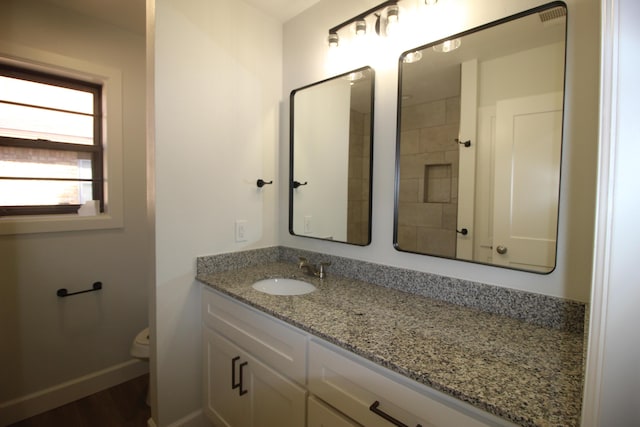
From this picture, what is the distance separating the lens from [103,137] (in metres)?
2.04

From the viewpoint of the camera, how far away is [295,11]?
5.84ft

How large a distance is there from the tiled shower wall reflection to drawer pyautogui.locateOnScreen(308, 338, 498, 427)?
62cm

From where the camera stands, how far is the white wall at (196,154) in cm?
143

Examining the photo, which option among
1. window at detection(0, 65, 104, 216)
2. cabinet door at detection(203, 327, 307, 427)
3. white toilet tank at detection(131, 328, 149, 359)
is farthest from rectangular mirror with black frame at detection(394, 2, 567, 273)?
window at detection(0, 65, 104, 216)

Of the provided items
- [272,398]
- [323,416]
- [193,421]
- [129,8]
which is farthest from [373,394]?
[129,8]

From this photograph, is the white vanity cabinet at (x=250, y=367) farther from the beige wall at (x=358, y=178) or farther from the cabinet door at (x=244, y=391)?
the beige wall at (x=358, y=178)

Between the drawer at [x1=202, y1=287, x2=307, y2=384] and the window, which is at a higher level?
the window

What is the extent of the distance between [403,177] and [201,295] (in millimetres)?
1211

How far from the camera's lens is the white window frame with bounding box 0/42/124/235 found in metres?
1.68

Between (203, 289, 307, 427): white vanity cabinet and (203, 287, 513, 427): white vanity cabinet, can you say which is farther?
(203, 289, 307, 427): white vanity cabinet

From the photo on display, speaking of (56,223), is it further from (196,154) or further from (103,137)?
(196,154)

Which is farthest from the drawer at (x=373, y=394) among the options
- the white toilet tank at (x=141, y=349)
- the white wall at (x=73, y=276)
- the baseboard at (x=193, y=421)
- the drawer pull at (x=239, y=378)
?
the white wall at (x=73, y=276)

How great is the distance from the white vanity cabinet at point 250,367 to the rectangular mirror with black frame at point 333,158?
0.63 m

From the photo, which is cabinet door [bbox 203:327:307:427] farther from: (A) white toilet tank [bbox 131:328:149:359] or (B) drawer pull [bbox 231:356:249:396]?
(A) white toilet tank [bbox 131:328:149:359]
